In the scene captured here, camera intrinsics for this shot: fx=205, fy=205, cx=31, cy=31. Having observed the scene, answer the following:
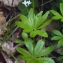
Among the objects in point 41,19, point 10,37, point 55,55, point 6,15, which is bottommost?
point 55,55

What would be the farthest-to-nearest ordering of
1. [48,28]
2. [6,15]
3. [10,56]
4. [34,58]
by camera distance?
[6,15], [48,28], [10,56], [34,58]

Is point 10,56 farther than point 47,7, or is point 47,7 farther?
point 47,7

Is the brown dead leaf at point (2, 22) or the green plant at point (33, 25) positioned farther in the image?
the brown dead leaf at point (2, 22)

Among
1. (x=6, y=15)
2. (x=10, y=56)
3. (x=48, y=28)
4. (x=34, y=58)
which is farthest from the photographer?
(x=6, y=15)

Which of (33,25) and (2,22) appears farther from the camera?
(2,22)

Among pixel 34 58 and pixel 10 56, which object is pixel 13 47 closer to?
pixel 10 56

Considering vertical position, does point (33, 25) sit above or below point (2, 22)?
above

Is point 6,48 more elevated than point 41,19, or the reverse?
point 41,19

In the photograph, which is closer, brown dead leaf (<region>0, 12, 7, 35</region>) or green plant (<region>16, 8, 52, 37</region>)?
green plant (<region>16, 8, 52, 37</region>)

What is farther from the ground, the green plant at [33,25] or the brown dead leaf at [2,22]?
the green plant at [33,25]

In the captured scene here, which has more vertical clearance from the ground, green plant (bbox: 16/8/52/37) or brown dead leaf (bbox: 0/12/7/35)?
green plant (bbox: 16/8/52/37)

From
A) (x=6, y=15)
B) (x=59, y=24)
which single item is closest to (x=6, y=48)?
(x=6, y=15)
